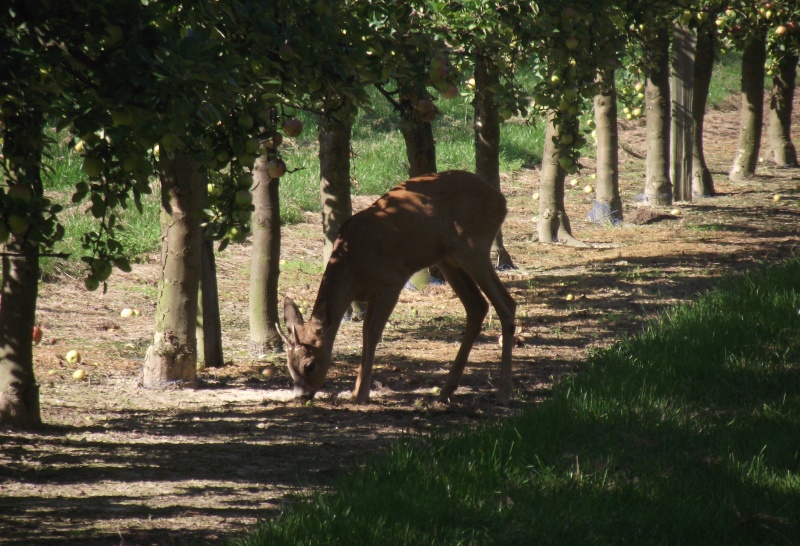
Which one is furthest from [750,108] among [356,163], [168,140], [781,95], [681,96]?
[168,140]

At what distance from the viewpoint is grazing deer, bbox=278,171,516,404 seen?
22.5 feet

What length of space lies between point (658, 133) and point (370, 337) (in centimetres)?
1112

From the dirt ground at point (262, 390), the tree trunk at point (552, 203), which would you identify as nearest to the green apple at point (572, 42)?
the dirt ground at point (262, 390)

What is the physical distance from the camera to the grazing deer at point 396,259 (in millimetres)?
6867

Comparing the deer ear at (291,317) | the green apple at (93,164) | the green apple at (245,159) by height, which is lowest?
the deer ear at (291,317)

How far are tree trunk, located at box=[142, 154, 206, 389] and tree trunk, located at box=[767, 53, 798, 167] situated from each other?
51.8 feet


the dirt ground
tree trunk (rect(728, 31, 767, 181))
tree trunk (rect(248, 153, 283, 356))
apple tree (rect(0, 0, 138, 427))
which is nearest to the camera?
apple tree (rect(0, 0, 138, 427))

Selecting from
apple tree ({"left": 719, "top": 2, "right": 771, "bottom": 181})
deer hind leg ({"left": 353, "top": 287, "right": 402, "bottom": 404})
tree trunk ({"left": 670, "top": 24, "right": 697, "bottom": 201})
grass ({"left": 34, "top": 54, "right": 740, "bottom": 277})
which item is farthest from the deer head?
apple tree ({"left": 719, "top": 2, "right": 771, "bottom": 181})

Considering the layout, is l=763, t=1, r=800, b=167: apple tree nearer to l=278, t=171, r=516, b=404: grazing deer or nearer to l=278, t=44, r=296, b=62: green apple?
l=278, t=171, r=516, b=404: grazing deer

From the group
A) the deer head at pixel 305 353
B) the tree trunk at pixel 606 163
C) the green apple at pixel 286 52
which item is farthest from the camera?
the tree trunk at pixel 606 163

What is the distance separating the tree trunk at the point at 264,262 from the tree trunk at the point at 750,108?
44.2 ft

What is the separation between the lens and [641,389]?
19.5 ft

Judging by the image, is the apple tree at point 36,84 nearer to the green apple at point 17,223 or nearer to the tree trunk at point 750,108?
the green apple at point 17,223

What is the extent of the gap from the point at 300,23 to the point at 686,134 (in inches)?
575
